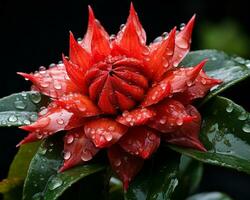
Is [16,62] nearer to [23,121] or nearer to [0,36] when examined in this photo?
[0,36]

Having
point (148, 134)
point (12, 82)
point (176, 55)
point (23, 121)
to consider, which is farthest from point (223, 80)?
point (12, 82)

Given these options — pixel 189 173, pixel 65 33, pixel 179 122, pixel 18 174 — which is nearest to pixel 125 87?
pixel 179 122

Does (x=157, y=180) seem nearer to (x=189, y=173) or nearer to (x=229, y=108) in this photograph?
(x=229, y=108)

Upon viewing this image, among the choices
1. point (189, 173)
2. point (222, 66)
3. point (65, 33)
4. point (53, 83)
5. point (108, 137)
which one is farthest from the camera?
point (65, 33)

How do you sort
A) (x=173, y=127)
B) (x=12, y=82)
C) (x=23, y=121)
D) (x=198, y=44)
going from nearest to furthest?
(x=173, y=127) → (x=23, y=121) → (x=12, y=82) → (x=198, y=44)

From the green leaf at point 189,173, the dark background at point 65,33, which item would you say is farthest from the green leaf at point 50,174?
the dark background at point 65,33

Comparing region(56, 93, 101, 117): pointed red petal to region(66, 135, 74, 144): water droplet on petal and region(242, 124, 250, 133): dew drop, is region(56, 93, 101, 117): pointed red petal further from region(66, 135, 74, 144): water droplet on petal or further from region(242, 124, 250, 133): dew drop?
region(242, 124, 250, 133): dew drop
